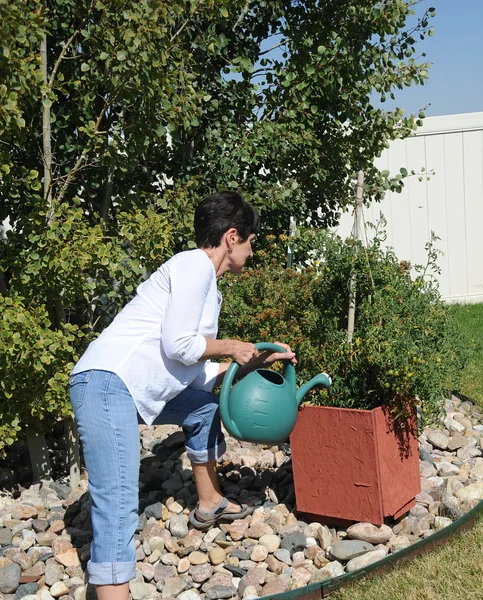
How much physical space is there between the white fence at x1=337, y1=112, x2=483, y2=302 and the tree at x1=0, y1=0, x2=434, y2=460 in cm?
461

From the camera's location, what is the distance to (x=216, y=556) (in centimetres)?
322

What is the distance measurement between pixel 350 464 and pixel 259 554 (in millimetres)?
525

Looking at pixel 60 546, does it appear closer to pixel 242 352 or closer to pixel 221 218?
pixel 242 352

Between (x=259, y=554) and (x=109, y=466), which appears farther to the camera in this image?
(x=259, y=554)

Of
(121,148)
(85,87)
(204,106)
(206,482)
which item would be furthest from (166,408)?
(204,106)

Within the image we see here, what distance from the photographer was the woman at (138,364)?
2.75m

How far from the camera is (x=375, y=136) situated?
487 cm

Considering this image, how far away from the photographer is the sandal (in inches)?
135

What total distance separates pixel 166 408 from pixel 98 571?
788mm

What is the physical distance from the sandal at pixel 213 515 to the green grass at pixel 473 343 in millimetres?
1957

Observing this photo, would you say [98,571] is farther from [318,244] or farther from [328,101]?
[328,101]

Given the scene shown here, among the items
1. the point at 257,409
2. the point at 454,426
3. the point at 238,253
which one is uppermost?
the point at 238,253

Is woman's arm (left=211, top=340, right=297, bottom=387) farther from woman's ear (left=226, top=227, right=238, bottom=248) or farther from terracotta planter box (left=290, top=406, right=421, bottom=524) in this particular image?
woman's ear (left=226, top=227, right=238, bottom=248)

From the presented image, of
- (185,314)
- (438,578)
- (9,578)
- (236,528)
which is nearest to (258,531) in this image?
(236,528)
